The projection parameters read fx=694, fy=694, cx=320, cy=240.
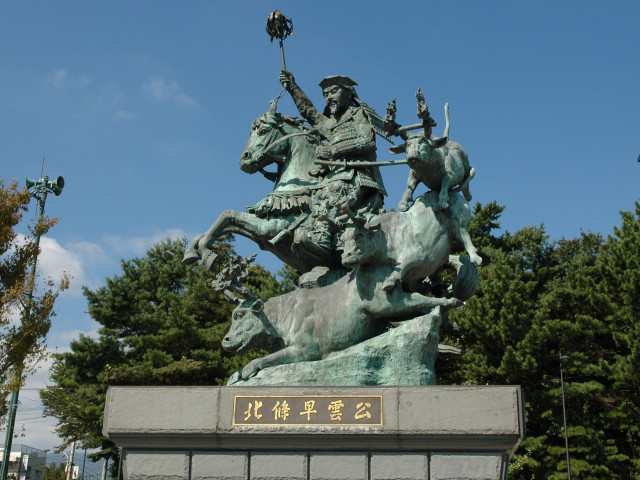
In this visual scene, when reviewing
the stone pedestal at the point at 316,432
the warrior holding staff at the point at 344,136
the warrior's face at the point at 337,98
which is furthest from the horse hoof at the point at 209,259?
the warrior's face at the point at 337,98

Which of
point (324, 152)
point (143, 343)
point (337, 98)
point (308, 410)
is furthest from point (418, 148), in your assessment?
point (143, 343)

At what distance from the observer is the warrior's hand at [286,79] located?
32.0 ft

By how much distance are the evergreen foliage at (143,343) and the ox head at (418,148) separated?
1407 cm

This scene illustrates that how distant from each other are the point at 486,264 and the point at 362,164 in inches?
610

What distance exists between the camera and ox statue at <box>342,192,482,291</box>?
728 cm

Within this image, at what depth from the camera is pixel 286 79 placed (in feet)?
32.0

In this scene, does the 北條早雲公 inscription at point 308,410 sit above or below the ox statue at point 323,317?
below

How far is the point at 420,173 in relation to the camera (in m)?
7.73

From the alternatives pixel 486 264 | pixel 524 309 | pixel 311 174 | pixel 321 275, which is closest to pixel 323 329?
pixel 321 275

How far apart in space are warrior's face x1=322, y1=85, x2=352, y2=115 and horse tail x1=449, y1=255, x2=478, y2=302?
2.71m

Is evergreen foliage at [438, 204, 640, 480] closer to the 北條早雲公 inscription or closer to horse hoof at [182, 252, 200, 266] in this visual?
horse hoof at [182, 252, 200, 266]

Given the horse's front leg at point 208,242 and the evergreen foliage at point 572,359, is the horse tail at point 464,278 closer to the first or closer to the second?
the horse's front leg at point 208,242

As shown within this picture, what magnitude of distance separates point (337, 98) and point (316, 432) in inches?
190

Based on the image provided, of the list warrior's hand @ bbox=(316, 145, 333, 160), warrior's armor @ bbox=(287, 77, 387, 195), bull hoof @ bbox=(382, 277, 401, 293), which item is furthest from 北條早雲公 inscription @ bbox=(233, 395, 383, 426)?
warrior's hand @ bbox=(316, 145, 333, 160)
